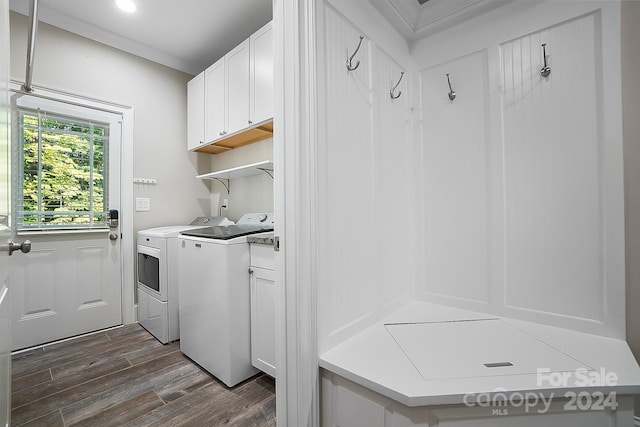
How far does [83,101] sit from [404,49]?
2.70 metres

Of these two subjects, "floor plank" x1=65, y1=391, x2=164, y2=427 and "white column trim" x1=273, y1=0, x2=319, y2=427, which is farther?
"floor plank" x1=65, y1=391, x2=164, y2=427

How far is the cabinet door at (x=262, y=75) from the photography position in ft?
6.70

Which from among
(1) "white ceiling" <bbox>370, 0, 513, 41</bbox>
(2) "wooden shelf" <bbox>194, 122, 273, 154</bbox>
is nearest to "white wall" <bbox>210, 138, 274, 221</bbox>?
(2) "wooden shelf" <bbox>194, 122, 273, 154</bbox>

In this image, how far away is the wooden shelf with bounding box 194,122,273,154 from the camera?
235cm

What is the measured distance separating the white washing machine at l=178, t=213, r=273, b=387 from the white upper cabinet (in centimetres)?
101

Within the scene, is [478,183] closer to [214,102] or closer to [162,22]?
[214,102]

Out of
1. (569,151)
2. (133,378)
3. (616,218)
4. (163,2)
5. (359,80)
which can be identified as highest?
(163,2)

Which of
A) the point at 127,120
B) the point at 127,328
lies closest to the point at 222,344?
the point at 127,328

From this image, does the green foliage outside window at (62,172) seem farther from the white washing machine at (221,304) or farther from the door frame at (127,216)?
the white washing machine at (221,304)

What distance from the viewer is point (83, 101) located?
2.37m

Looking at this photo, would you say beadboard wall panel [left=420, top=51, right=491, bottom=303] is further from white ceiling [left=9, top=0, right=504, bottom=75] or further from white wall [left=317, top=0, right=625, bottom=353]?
white ceiling [left=9, top=0, right=504, bottom=75]

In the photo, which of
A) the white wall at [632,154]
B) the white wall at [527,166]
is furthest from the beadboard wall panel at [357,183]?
the white wall at [632,154]

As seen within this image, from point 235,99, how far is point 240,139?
1.31 feet

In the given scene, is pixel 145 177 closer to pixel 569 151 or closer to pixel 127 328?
pixel 127 328
